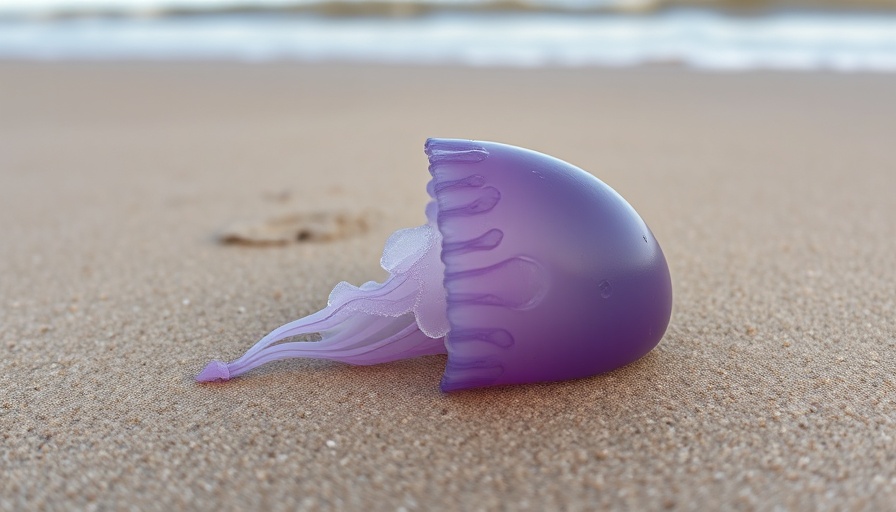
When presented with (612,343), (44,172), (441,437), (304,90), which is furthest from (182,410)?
(304,90)

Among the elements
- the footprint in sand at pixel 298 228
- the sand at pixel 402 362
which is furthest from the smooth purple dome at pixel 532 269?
the footprint in sand at pixel 298 228

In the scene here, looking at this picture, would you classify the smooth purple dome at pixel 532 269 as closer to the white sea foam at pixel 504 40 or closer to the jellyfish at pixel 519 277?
the jellyfish at pixel 519 277

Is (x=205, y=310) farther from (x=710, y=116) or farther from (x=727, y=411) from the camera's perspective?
(x=710, y=116)

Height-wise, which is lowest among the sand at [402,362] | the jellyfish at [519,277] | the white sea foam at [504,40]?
the sand at [402,362]

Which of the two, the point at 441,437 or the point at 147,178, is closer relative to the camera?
the point at 441,437

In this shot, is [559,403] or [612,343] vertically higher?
[612,343]
